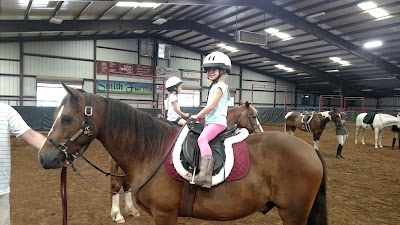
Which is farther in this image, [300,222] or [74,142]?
[300,222]

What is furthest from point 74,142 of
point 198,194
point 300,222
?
point 300,222

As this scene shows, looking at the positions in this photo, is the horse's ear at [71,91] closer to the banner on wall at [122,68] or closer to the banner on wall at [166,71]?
the banner on wall at [122,68]

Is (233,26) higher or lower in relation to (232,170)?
higher

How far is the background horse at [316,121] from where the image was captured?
984 cm

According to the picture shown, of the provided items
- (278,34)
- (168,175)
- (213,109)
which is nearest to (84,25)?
(278,34)

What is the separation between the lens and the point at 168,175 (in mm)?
2451

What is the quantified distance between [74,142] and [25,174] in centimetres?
530

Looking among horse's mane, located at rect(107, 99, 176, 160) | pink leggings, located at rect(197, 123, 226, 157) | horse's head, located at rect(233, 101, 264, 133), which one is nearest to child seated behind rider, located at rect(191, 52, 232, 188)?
pink leggings, located at rect(197, 123, 226, 157)

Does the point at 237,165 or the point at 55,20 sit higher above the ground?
the point at 55,20

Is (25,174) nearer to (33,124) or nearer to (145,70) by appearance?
(33,124)

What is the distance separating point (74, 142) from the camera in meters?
2.29

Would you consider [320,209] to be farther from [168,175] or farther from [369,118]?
[369,118]

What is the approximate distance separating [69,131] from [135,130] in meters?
0.53

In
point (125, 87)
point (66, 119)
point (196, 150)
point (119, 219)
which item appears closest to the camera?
point (66, 119)
